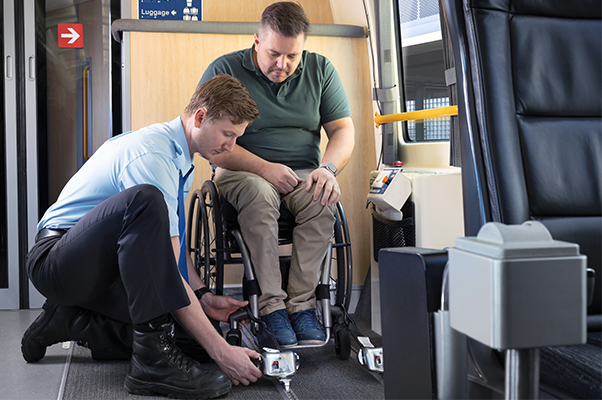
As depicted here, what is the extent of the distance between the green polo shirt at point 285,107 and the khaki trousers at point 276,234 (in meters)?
0.21

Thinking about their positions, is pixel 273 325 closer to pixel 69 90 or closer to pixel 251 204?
pixel 251 204

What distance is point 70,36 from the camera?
2.94 meters

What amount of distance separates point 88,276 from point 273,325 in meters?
0.63

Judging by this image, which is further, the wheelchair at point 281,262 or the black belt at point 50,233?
the wheelchair at point 281,262

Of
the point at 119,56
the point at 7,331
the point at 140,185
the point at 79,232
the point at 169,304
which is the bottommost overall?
the point at 7,331

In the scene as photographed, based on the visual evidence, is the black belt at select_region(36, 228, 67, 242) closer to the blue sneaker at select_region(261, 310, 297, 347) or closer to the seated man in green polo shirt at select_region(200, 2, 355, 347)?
the seated man in green polo shirt at select_region(200, 2, 355, 347)

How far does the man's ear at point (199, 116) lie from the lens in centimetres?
175

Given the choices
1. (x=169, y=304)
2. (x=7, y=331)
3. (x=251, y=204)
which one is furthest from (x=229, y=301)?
(x=7, y=331)

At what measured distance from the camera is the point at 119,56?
9.74 feet

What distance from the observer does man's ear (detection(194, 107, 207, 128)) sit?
5.73 ft

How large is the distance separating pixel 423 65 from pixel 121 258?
169 centimetres

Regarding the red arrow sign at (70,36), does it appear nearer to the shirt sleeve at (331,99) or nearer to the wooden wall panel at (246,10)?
the wooden wall panel at (246,10)

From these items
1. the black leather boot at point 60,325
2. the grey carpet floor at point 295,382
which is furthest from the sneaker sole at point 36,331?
the grey carpet floor at point 295,382

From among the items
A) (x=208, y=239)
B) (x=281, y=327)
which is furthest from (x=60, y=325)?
(x=281, y=327)
